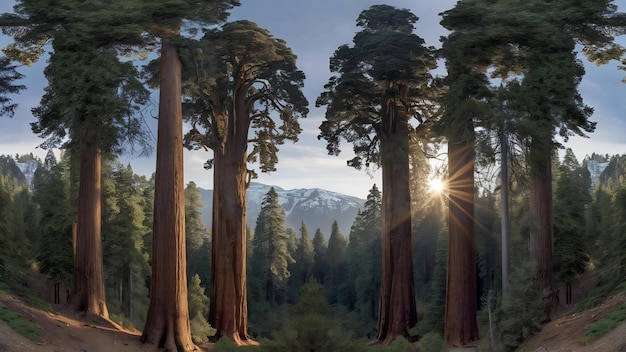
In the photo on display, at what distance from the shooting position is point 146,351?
696 inches

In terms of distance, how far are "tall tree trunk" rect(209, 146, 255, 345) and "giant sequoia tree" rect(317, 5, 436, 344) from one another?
4767 mm

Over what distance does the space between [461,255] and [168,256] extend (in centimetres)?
1098

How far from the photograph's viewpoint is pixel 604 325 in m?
15.8

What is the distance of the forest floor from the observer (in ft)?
48.5

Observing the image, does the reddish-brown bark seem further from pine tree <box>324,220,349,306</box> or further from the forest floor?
pine tree <box>324,220,349,306</box>

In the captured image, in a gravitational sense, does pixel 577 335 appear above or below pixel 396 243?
below

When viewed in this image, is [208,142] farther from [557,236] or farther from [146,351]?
[557,236]

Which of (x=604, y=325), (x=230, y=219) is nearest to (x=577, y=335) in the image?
(x=604, y=325)

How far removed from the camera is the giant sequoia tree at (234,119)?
26172 millimetres

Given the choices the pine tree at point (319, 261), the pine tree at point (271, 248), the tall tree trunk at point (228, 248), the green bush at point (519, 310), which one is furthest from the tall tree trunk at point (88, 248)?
the pine tree at point (319, 261)

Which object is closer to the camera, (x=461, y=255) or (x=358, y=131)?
(x=461, y=255)

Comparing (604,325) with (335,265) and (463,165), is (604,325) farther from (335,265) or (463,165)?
(335,265)

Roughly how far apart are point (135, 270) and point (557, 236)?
26.6 metres

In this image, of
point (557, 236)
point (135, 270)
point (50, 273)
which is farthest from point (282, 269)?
point (557, 236)
